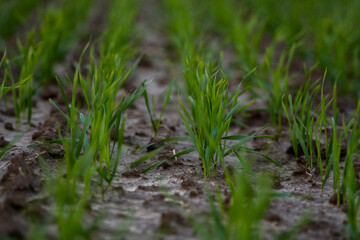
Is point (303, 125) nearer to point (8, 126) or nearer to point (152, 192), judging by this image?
point (152, 192)

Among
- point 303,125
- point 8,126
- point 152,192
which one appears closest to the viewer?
point 152,192

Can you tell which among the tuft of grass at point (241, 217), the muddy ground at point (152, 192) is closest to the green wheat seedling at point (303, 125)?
the muddy ground at point (152, 192)

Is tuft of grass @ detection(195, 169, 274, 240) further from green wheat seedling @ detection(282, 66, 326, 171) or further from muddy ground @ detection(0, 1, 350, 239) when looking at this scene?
green wheat seedling @ detection(282, 66, 326, 171)

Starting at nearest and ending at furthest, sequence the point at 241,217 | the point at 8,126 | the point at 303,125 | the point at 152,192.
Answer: the point at 241,217 → the point at 152,192 → the point at 303,125 → the point at 8,126

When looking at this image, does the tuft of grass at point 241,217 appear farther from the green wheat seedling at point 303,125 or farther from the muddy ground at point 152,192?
the green wheat seedling at point 303,125

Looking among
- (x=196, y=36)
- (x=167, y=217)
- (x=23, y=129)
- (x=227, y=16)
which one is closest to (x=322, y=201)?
(x=167, y=217)

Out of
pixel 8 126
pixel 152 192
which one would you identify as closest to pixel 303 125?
pixel 152 192

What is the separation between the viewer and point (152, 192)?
1.51m

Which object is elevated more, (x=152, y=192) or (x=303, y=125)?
(x=303, y=125)

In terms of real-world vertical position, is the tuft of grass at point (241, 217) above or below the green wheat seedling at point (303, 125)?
below

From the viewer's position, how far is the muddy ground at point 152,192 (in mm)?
1229

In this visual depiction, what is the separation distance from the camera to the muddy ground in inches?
48.4

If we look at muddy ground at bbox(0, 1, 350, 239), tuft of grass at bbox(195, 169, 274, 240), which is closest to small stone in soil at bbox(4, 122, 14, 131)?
muddy ground at bbox(0, 1, 350, 239)

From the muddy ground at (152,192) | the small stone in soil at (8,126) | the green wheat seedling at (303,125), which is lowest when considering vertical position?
the muddy ground at (152,192)
